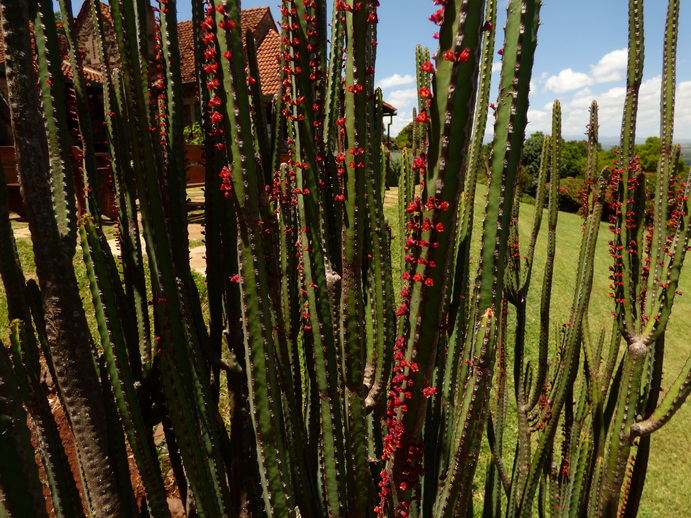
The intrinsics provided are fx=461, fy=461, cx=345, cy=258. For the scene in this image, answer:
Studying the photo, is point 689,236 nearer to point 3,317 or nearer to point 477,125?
point 477,125

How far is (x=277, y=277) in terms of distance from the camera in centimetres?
140

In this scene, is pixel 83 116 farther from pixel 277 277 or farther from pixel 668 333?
pixel 668 333

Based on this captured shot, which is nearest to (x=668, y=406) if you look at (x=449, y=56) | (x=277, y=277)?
(x=277, y=277)

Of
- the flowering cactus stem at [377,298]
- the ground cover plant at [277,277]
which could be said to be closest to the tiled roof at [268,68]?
the ground cover plant at [277,277]

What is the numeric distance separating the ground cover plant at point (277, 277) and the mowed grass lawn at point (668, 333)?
1318 mm

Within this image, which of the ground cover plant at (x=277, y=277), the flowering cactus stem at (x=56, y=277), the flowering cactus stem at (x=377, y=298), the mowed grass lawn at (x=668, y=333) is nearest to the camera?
the ground cover plant at (x=277, y=277)

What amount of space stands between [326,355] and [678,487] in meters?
5.99

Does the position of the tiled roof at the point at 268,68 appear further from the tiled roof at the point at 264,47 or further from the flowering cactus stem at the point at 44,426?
the flowering cactus stem at the point at 44,426

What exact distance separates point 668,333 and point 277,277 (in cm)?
1054

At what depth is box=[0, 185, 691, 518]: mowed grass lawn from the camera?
501 centimetres

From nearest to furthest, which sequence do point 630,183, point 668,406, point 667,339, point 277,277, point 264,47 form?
point 277,277 < point 668,406 < point 630,183 < point 667,339 < point 264,47

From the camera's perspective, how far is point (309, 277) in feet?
4.09

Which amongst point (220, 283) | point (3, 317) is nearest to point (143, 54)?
point (220, 283)

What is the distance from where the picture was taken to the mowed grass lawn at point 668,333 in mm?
5012
